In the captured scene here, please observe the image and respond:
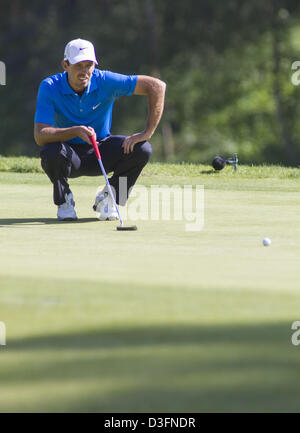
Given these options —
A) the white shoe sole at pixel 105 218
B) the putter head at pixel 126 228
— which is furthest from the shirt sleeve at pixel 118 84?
the putter head at pixel 126 228

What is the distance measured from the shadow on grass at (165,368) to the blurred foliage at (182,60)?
2818 cm

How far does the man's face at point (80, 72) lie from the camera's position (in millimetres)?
7043

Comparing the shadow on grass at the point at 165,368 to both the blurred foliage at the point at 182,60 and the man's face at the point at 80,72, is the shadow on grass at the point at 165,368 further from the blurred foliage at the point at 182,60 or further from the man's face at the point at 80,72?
the blurred foliage at the point at 182,60

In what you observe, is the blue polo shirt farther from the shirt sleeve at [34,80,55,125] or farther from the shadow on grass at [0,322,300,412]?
the shadow on grass at [0,322,300,412]

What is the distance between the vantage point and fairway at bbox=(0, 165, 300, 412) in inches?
104

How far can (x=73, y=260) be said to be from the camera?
496 centimetres

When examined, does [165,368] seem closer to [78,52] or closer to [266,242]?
[266,242]

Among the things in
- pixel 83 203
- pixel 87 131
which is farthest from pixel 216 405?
pixel 83 203

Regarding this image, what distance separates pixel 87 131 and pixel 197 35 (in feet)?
88.2

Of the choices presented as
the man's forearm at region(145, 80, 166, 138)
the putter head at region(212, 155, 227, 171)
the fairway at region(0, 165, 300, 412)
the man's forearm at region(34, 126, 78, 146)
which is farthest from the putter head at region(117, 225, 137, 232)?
the putter head at region(212, 155, 227, 171)

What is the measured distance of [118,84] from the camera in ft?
24.0

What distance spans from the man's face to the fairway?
1118 millimetres

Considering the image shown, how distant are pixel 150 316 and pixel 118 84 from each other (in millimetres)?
4006
